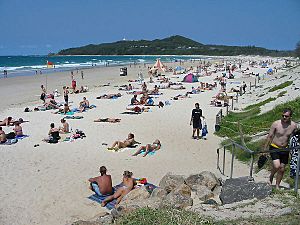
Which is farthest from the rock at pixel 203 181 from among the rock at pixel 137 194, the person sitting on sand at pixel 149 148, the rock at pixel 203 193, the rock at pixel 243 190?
the person sitting on sand at pixel 149 148

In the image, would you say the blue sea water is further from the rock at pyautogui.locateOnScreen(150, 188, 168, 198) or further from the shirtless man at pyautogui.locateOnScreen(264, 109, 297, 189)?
the shirtless man at pyautogui.locateOnScreen(264, 109, 297, 189)

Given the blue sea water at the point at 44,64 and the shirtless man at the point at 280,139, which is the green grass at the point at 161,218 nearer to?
the shirtless man at the point at 280,139

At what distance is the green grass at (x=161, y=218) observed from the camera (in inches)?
168

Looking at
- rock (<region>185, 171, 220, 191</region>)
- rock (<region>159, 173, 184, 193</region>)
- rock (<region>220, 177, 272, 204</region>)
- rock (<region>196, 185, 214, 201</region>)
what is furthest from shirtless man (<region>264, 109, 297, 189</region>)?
rock (<region>159, 173, 184, 193</region>)

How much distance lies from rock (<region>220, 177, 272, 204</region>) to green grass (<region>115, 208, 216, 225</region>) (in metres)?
1.23

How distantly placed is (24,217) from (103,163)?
3.31m

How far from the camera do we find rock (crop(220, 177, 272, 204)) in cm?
539

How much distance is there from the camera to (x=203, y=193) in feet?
21.5

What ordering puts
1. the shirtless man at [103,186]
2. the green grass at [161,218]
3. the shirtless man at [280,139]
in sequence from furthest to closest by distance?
the shirtless man at [103,186] → the shirtless man at [280,139] → the green grass at [161,218]

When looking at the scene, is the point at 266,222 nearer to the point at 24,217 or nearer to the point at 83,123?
the point at 24,217

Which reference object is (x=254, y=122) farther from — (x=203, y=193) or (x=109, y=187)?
(x=109, y=187)

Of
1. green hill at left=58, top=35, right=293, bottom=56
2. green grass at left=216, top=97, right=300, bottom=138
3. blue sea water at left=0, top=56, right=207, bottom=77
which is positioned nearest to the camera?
green grass at left=216, top=97, right=300, bottom=138

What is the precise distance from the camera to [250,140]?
1019cm

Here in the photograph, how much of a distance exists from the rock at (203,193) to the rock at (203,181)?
181mm
